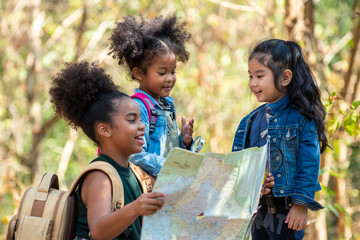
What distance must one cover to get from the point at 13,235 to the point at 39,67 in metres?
5.84

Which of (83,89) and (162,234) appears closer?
(162,234)

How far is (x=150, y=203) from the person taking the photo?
2.01 m

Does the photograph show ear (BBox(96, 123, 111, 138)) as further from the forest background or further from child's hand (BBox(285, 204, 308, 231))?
the forest background

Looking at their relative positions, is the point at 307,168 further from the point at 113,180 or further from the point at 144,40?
the point at 144,40

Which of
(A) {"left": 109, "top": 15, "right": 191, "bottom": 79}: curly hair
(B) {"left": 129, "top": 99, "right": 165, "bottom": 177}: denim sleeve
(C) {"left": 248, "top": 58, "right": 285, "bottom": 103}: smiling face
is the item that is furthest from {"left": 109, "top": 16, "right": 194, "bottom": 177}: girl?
(C) {"left": 248, "top": 58, "right": 285, "bottom": 103}: smiling face

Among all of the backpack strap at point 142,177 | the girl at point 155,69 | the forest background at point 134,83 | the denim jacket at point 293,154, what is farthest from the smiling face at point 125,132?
the forest background at point 134,83

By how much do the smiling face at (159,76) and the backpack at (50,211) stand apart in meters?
0.80

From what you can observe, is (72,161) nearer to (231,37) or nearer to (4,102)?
(4,102)

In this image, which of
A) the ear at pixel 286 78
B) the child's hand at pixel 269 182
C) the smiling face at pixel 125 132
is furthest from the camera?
the ear at pixel 286 78

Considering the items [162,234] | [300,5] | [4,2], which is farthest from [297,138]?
[4,2]

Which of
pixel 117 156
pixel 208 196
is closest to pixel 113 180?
pixel 117 156

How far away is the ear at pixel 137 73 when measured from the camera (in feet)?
10.5

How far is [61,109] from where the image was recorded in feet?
9.08

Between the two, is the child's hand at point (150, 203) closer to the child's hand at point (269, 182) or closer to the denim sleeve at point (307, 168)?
the child's hand at point (269, 182)
